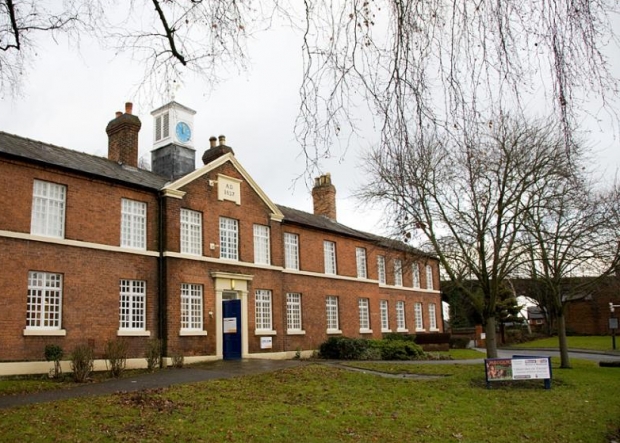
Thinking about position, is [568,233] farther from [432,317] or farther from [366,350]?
[432,317]

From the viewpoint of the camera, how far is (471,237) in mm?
21953

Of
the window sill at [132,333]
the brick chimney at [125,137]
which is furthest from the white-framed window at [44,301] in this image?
the brick chimney at [125,137]

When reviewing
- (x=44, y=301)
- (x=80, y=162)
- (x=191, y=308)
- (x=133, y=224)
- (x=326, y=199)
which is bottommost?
(x=191, y=308)

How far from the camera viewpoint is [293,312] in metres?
29.2

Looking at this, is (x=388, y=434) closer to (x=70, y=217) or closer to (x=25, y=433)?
(x=25, y=433)

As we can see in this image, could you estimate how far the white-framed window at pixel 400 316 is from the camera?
126 feet

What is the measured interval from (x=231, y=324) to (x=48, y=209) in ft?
29.6

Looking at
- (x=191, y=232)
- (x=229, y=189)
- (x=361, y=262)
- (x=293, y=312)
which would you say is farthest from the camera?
(x=361, y=262)

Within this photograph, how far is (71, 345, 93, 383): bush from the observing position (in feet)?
56.2

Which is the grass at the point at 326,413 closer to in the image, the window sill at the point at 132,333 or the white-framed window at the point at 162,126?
the window sill at the point at 132,333

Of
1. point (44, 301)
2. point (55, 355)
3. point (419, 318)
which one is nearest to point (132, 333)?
point (55, 355)

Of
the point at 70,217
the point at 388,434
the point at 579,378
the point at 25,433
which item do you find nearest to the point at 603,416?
the point at 388,434

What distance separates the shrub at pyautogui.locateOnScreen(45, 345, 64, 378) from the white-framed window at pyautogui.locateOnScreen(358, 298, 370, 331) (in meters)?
19.3

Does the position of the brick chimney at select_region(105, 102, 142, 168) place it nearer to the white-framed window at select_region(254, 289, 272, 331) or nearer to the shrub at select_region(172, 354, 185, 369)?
the white-framed window at select_region(254, 289, 272, 331)
